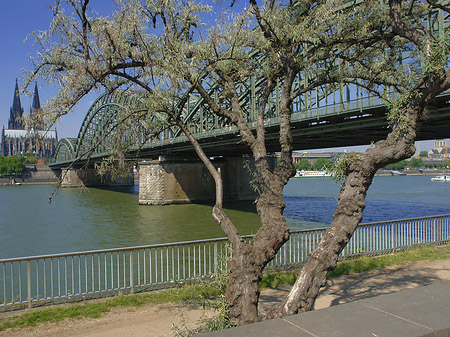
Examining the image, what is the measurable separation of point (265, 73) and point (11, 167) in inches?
6077

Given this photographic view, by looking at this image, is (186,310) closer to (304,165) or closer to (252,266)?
(252,266)

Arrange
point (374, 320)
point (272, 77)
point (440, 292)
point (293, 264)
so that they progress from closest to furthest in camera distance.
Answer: point (374, 320) < point (440, 292) < point (272, 77) < point (293, 264)

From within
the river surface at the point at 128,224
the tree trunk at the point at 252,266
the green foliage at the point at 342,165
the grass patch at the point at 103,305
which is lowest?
the river surface at the point at 128,224

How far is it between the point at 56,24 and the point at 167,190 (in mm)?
45393

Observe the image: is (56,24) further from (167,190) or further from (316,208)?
(167,190)

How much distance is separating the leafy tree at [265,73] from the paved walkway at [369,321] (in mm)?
1267

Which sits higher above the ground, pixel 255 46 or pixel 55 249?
pixel 255 46

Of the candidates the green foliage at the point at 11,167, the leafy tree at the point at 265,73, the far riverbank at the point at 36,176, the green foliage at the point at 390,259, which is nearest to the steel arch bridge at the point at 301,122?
the leafy tree at the point at 265,73

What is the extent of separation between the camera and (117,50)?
662cm

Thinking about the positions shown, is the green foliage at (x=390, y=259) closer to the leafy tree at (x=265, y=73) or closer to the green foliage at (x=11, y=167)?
the leafy tree at (x=265, y=73)

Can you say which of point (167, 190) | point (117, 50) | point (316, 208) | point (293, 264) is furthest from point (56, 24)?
point (167, 190)

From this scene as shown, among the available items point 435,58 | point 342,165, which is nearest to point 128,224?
point 342,165

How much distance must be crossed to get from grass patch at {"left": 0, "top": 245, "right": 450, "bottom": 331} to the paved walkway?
2771 mm

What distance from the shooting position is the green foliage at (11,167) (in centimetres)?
14212
